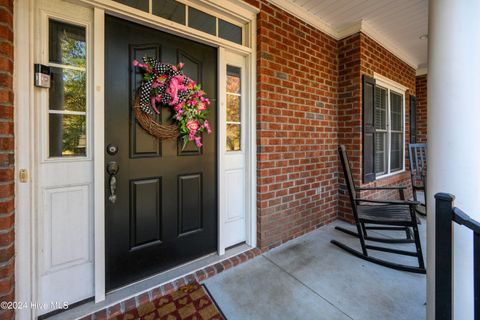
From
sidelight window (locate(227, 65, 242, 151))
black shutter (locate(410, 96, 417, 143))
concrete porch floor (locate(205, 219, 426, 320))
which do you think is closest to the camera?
concrete porch floor (locate(205, 219, 426, 320))

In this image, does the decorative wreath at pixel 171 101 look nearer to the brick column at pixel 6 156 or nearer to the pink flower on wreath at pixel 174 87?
the pink flower on wreath at pixel 174 87

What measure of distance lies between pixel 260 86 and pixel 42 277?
84.0 inches

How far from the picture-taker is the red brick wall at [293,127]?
213cm

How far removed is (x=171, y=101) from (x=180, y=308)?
145cm

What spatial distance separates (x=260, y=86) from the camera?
2.07 metres

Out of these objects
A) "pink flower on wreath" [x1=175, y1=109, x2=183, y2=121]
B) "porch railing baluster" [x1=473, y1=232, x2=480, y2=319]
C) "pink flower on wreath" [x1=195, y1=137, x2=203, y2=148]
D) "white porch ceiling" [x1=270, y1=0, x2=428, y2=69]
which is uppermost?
"white porch ceiling" [x1=270, y1=0, x2=428, y2=69]

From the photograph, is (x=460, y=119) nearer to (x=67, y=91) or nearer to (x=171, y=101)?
(x=171, y=101)

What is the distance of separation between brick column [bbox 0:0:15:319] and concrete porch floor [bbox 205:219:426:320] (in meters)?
1.16

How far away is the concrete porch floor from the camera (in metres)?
1.39

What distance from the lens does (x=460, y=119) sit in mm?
856

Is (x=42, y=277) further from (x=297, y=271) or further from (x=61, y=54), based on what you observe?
(x=297, y=271)

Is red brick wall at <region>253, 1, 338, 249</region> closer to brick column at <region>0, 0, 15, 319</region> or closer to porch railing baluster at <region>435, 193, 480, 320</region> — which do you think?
porch railing baluster at <region>435, 193, 480, 320</region>

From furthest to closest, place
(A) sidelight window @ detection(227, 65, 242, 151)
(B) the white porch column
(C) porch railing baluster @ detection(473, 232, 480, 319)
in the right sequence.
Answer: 1. (A) sidelight window @ detection(227, 65, 242, 151)
2. (B) the white porch column
3. (C) porch railing baluster @ detection(473, 232, 480, 319)

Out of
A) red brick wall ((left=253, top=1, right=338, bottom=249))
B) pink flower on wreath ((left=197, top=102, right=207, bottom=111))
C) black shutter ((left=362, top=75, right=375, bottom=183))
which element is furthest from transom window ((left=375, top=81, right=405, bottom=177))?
pink flower on wreath ((left=197, top=102, right=207, bottom=111))
